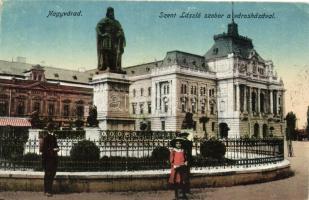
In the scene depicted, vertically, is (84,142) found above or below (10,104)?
below

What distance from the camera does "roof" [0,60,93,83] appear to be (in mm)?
40500

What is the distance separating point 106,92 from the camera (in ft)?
50.6

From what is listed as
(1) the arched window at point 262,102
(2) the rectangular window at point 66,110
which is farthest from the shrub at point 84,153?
(1) the arched window at point 262,102

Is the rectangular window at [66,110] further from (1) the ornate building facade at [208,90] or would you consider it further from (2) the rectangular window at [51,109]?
(2) the rectangular window at [51,109]

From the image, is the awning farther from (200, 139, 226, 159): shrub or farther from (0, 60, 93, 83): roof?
(200, 139, 226, 159): shrub

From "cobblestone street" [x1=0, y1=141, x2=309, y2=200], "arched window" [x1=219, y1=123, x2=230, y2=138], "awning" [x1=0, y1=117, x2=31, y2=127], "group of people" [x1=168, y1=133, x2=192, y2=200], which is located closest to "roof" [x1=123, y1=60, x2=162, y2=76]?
"arched window" [x1=219, y1=123, x2=230, y2=138]

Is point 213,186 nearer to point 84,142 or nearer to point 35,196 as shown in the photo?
point 84,142

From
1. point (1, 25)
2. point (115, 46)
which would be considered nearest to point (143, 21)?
point (115, 46)

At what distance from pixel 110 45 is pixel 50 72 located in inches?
1284

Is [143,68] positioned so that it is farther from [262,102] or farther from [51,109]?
Result: [262,102]

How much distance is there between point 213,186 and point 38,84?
34.3 metres

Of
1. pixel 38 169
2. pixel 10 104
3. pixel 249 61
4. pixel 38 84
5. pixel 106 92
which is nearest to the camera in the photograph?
pixel 38 169

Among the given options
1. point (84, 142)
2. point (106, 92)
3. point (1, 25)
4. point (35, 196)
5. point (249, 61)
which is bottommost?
point (35, 196)

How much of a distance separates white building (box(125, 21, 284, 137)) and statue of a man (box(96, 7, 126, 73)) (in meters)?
35.9
